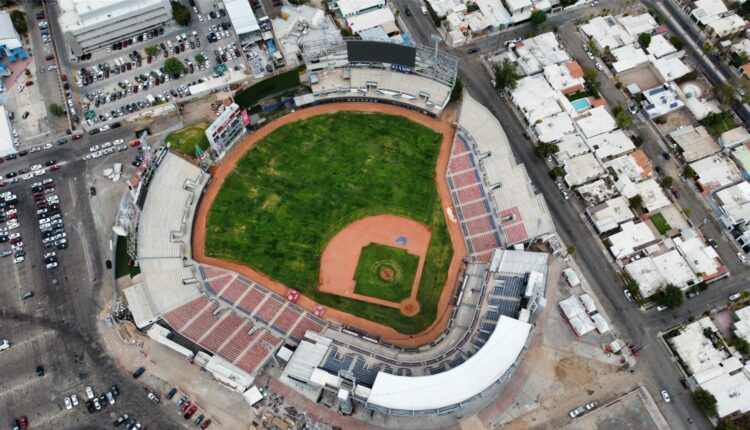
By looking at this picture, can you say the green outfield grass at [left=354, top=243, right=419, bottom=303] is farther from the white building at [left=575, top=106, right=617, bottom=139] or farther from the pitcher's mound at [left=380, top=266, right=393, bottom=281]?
the white building at [left=575, top=106, right=617, bottom=139]

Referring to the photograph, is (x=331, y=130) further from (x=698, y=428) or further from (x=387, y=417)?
(x=698, y=428)

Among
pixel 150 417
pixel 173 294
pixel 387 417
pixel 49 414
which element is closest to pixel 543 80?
pixel 387 417

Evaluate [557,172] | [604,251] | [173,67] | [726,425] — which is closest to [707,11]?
[557,172]

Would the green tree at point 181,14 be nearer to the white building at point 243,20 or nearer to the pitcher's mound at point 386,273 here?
the white building at point 243,20

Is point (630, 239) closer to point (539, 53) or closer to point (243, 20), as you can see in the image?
point (539, 53)

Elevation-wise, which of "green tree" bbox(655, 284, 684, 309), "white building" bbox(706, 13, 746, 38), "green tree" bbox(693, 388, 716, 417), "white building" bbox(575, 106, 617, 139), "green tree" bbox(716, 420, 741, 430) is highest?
"white building" bbox(706, 13, 746, 38)

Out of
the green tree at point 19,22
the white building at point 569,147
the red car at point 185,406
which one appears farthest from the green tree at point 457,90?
the green tree at point 19,22

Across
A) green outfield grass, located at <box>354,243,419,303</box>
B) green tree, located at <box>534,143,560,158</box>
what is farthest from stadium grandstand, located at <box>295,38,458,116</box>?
green outfield grass, located at <box>354,243,419,303</box>
